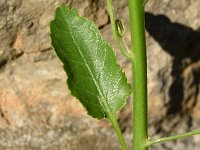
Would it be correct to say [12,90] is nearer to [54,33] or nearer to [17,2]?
[17,2]

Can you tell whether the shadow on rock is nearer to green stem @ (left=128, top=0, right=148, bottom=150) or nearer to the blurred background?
the blurred background

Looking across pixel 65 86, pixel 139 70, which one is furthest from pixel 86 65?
pixel 65 86

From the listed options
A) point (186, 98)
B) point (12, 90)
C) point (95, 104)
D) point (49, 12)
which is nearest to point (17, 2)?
point (49, 12)

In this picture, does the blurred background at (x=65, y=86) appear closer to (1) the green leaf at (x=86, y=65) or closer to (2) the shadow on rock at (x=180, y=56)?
(2) the shadow on rock at (x=180, y=56)

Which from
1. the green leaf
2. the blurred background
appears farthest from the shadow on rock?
the green leaf

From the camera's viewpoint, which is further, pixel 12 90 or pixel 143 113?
pixel 12 90
